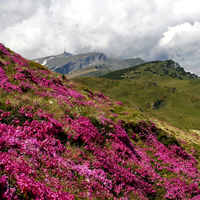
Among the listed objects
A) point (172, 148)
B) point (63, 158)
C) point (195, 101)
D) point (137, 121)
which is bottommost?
point (172, 148)

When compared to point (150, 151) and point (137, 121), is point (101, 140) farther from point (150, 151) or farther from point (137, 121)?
point (137, 121)

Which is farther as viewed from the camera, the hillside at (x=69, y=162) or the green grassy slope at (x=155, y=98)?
the green grassy slope at (x=155, y=98)

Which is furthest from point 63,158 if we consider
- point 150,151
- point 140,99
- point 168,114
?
point 140,99

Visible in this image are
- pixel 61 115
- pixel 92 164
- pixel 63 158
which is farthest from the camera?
pixel 61 115

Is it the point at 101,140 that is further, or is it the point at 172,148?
the point at 172,148

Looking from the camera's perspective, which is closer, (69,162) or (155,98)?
(69,162)

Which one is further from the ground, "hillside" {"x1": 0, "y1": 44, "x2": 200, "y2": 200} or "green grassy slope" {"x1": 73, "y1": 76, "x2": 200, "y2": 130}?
"green grassy slope" {"x1": 73, "y1": 76, "x2": 200, "y2": 130}

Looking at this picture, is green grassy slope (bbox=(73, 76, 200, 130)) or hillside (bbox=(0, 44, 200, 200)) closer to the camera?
hillside (bbox=(0, 44, 200, 200))

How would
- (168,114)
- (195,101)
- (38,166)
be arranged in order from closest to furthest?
(38,166) → (168,114) → (195,101)

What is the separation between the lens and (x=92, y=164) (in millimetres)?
6902

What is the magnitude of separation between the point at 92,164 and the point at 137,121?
11.8 m

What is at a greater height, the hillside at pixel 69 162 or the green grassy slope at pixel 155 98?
Result: the green grassy slope at pixel 155 98

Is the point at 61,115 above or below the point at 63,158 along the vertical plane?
above

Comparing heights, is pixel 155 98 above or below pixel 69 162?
above
